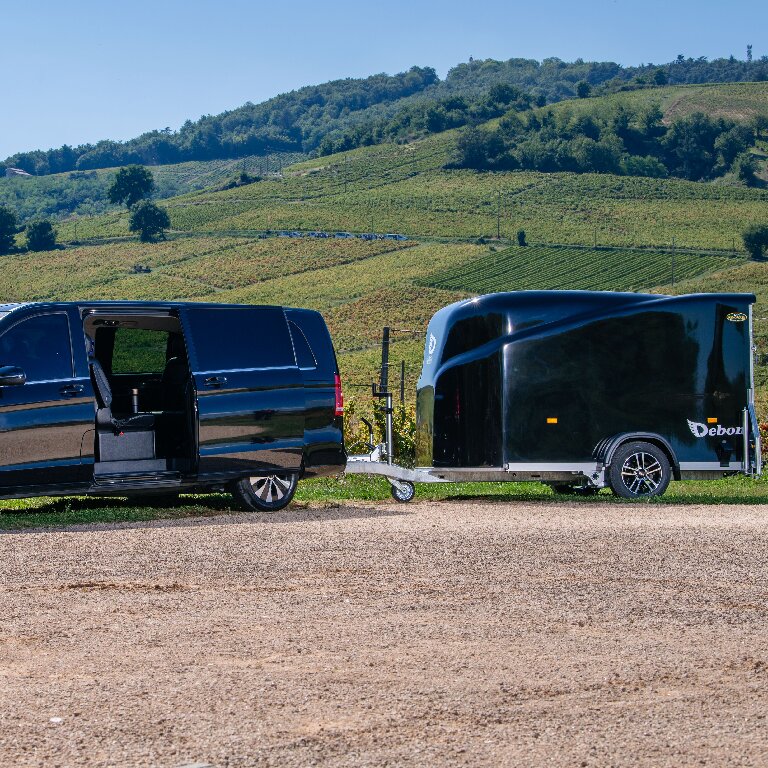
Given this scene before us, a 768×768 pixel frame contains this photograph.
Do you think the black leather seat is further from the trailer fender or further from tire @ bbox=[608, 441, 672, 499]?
tire @ bbox=[608, 441, 672, 499]

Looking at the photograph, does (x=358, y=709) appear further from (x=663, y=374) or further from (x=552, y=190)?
(x=552, y=190)

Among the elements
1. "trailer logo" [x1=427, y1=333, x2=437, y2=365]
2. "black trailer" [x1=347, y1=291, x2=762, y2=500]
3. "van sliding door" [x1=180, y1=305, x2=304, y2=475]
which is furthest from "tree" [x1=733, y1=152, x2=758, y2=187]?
"van sliding door" [x1=180, y1=305, x2=304, y2=475]

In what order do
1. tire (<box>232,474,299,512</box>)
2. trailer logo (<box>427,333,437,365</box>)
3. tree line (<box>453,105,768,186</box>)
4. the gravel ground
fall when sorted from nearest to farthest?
1. the gravel ground
2. tire (<box>232,474,299,512</box>)
3. trailer logo (<box>427,333,437,365</box>)
4. tree line (<box>453,105,768,186</box>)

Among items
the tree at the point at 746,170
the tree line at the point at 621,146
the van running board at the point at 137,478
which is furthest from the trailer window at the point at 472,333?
the tree line at the point at 621,146

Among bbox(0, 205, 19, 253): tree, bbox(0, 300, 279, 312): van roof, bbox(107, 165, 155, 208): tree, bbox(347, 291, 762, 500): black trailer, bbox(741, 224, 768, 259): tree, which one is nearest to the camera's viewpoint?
A: bbox(0, 300, 279, 312): van roof

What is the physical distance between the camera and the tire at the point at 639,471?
15633mm

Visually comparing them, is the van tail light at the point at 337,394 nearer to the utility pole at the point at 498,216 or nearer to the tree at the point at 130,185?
the utility pole at the point at 498,216

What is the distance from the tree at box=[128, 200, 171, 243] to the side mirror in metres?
144

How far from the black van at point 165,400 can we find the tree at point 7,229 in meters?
150

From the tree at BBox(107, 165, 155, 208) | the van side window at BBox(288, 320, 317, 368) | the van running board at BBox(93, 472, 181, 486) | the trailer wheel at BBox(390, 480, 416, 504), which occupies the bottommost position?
the trailer wheel at BBox(390, 480, 416, 504)

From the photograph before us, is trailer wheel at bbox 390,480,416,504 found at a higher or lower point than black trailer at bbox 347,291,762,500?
lower

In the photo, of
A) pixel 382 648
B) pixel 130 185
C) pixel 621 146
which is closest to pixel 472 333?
pixel 382 648

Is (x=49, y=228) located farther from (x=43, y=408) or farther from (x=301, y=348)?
(x=43, y=408)

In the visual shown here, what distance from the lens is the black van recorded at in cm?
1217
